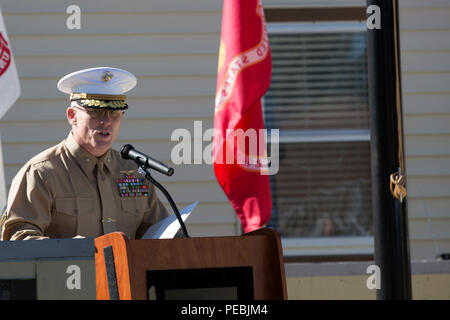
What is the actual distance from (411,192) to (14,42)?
11.7 ft

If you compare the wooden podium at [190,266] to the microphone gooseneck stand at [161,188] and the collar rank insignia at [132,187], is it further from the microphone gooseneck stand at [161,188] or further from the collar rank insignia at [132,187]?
the collar rank insignia at [132,187]

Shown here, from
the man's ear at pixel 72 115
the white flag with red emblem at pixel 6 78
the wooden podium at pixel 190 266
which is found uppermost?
the white flag with red emblem at pixel 6 78

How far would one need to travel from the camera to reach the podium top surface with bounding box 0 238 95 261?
257 cm

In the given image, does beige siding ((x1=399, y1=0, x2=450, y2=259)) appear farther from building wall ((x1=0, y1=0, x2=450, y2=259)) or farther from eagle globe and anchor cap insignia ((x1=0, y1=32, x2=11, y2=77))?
eagle globe and anchor cap insignia ((x1=0, y1=32, x2=11, y2=77))

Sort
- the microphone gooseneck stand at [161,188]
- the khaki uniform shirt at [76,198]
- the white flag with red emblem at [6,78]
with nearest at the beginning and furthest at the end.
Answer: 1. the microphone gooseneck stand at [161,188]
2. the khaki uniform shirt at [76,198]
3. the white flag with red emblem at [6,78]

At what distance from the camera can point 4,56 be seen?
516cm

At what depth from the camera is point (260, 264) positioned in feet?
8.35

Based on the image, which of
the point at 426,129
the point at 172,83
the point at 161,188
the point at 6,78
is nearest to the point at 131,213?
the point at 161,188

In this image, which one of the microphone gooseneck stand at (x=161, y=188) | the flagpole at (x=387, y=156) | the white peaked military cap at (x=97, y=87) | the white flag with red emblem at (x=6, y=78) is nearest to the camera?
the microphone gooseneck stand at (x=161, y=188)

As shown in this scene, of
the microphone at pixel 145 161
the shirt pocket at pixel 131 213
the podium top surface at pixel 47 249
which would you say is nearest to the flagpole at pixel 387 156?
the shirt pocket at pixel 131 213

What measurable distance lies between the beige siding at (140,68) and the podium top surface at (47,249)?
4125 millimetres

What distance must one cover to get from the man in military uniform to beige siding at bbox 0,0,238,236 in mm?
3097

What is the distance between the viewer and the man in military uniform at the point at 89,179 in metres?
3.33
